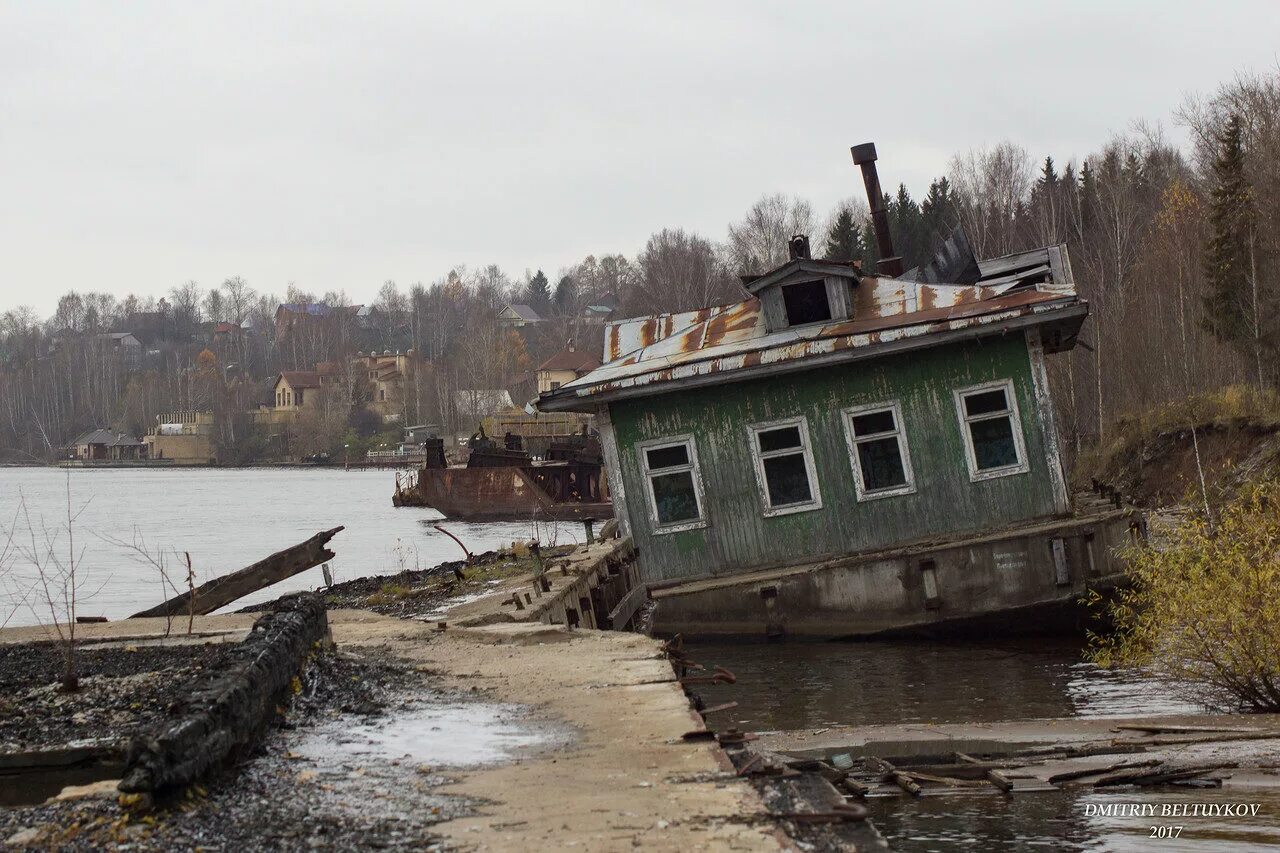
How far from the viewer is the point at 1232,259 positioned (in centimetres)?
3581

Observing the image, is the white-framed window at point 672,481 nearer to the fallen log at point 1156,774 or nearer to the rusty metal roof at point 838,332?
the rusty metal roof at point 838,332

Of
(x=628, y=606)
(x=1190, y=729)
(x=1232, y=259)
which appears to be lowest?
(x=1190, y=729)

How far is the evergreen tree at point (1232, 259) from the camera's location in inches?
1380

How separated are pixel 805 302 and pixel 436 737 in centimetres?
1234

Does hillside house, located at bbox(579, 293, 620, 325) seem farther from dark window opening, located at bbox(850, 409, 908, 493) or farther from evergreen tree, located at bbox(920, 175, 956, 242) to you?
dark window opening, located at bbox(850, 409, 908, 493)

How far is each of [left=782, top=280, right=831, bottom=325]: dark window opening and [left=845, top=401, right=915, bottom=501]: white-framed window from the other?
1.79 metres

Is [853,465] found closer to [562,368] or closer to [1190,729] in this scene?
[1190,729]

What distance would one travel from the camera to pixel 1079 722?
11.3 metres

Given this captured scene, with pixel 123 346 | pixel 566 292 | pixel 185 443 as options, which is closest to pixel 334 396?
pixel 185 443

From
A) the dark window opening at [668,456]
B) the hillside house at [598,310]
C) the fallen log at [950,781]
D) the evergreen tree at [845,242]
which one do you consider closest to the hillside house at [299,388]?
the hillside house at [598,310]

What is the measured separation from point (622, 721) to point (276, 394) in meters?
141

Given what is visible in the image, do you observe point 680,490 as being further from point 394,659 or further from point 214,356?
point 214,356

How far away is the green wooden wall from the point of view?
706 inches

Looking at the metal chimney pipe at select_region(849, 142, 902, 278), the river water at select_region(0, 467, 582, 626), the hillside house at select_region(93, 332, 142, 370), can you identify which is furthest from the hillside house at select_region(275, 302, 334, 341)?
the metal chimney pipe at select_region(849, 142, 902, 278)
